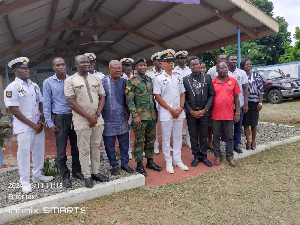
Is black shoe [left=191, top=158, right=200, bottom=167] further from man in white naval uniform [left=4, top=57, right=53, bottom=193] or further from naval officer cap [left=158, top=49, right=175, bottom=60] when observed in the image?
man in white naval uniform [left=4, top=57, right=53, bottom=193]

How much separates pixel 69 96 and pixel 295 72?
16.7 metres

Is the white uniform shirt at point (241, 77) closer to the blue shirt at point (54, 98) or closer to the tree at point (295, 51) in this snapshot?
the blue shirt at point (54, 98)

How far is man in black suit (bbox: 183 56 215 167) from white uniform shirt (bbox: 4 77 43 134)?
237 cm

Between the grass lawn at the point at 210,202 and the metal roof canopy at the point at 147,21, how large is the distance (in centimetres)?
367

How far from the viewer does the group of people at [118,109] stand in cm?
330

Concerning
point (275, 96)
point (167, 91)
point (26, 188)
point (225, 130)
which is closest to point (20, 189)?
point (26, 188)

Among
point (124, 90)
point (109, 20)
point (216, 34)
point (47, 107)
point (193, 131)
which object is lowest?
point (193, 131)

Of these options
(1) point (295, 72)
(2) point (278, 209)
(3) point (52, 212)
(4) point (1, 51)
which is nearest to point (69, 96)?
(3) point (52, 212)

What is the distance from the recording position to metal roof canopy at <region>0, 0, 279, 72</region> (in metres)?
5.83

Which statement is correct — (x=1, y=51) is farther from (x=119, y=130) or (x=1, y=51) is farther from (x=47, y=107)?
(x=119, y=130)

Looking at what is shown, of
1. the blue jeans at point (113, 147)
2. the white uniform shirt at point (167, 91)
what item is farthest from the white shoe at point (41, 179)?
the white uniform shirt at point (167, 91)

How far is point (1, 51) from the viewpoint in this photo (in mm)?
7082

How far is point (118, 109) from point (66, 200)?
1429 mm

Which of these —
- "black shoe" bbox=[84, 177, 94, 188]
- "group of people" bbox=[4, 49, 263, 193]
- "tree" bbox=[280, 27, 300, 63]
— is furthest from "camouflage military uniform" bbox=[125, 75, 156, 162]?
"tree" bbox=[280, 27, 300, 63]
